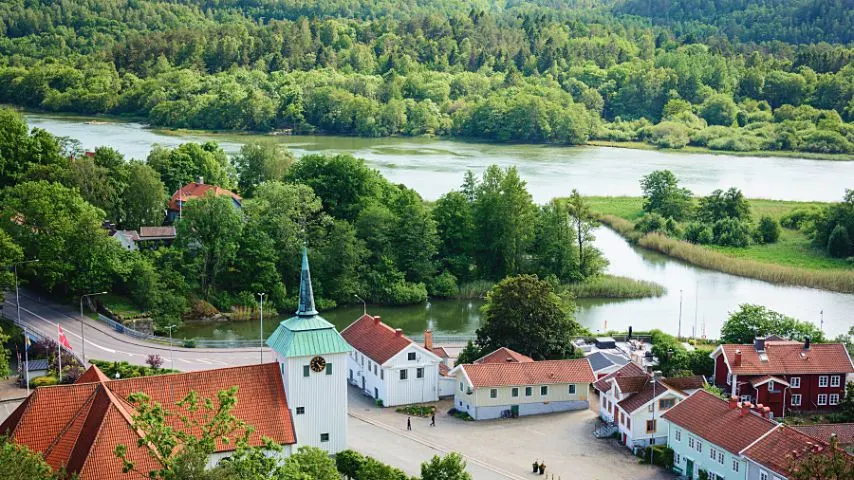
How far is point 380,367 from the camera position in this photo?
124 ft

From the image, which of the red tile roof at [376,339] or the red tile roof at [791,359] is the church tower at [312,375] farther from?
the red tile roof at [791,359]

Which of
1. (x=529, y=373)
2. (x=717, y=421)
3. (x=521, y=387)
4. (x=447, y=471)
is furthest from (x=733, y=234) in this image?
(x=447, y=471)

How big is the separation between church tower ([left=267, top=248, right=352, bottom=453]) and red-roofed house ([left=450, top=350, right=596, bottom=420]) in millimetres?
7525

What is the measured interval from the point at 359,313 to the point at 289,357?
23.4 meters

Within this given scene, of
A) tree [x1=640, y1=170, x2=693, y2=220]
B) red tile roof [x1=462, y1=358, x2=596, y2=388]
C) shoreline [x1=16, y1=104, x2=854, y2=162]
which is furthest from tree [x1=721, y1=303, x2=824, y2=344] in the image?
shoreline [x1=16, y1=104, x2=854, y2=162]

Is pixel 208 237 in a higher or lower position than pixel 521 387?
higher

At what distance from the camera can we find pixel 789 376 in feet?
123

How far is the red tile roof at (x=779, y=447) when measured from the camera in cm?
2850

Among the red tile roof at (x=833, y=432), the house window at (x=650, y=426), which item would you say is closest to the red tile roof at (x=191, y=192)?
the house window at (x=650, y=426)

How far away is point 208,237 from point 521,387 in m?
20.6

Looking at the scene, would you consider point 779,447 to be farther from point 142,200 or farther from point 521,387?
point 142,200

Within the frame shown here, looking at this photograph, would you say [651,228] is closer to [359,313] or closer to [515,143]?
[359,313]

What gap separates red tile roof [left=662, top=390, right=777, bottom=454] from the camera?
30.4m

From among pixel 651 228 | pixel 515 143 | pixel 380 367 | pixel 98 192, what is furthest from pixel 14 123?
pixel 515 143
